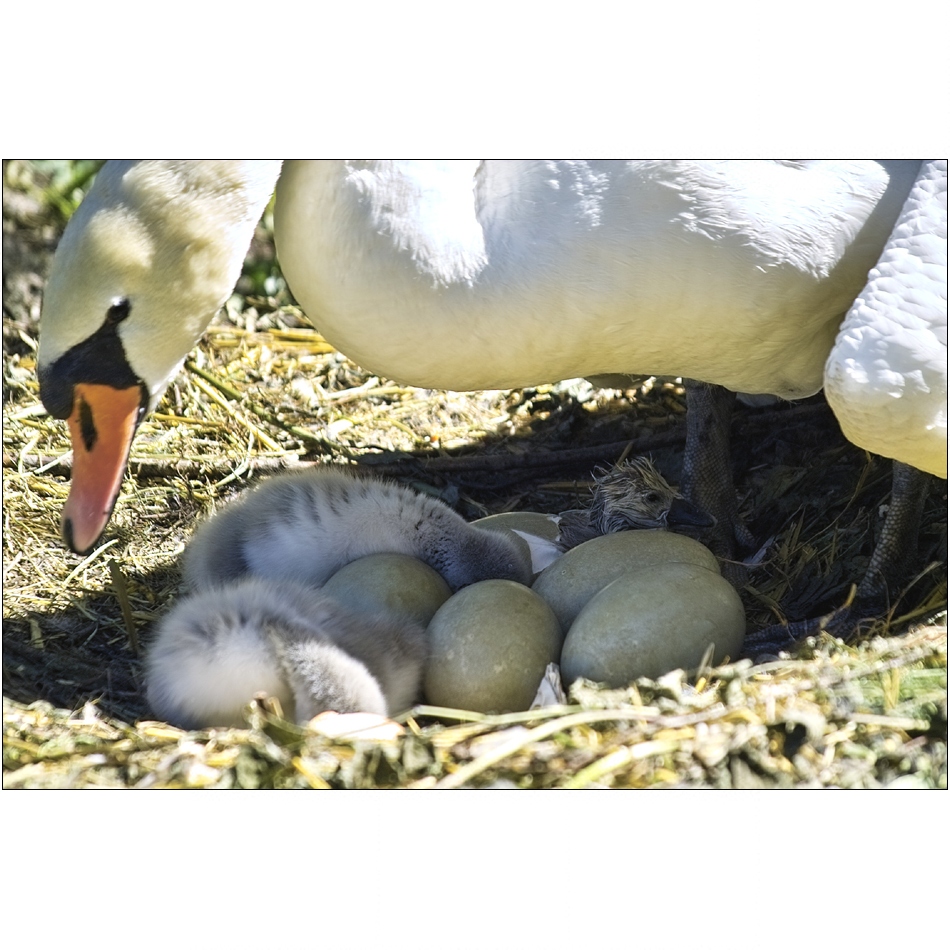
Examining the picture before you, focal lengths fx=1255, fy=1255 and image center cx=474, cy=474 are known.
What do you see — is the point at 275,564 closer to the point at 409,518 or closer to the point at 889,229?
the point at 409,518

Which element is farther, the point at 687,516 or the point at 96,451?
the point at 687,516

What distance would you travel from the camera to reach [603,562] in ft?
7.11

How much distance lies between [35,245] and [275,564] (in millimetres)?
1474

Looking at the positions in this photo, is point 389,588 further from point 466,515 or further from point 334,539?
point 466,515

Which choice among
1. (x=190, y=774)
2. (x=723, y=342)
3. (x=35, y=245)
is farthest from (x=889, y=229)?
(x=35, y=245)

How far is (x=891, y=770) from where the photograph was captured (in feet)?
5.40

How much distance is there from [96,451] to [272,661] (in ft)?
1.47

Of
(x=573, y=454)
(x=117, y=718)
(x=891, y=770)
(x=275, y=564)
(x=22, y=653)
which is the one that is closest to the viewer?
(x=891, y=770)

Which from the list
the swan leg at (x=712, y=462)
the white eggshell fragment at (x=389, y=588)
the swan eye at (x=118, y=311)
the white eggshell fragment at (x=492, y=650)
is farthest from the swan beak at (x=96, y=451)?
the swan leg at (x=712, y=462)

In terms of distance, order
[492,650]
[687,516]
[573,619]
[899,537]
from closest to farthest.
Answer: [492,650], [573,619], [899,537], [687,516]

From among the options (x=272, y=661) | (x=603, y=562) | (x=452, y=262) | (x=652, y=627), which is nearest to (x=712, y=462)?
(x=603, y=562)

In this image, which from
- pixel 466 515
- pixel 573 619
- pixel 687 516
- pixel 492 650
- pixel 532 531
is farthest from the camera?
pixel 466 515

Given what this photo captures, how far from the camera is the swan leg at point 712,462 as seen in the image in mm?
2629
